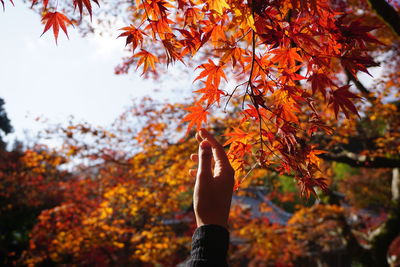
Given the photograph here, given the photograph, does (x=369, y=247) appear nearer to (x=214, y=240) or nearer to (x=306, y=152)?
(x=306, y=152)

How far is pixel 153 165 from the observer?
24.5ft

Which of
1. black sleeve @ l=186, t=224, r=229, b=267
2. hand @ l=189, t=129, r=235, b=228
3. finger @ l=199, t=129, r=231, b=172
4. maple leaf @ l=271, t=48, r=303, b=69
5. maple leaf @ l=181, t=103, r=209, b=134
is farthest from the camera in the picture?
maple leaf @ l=181, t=103, r=209, b=134

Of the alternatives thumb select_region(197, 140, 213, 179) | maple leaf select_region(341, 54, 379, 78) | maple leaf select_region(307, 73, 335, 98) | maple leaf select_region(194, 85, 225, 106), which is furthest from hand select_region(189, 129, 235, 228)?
maple leaf select_region(341, 54, 379, 78)

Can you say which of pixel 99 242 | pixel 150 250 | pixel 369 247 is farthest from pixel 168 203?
pixel 369 247

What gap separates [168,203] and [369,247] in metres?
5.43

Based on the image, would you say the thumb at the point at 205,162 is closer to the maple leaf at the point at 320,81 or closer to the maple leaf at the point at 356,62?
the maple leaf at the point at 320,81

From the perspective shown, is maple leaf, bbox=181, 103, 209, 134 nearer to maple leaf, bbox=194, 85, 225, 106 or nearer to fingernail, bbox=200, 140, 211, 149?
maple leaf, bbox=194, 85, 225, 106

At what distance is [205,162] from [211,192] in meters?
0.14

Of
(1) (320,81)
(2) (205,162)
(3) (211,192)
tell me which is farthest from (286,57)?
(3) (211,192)

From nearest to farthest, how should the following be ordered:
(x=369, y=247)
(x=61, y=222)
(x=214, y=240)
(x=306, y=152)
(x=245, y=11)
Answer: (x=214, y=240) < (x=245, y=11) < (x=306, y=152) < (x=369, y=247) < (x=61, y=222)

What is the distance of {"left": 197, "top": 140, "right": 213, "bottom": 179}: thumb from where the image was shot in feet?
4.14

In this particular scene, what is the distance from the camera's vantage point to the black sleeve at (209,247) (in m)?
1.07

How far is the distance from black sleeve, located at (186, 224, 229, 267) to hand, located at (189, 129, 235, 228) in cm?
4

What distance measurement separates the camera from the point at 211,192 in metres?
1.22
